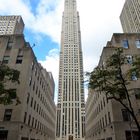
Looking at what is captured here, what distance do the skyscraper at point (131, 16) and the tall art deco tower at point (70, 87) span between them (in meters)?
42.9

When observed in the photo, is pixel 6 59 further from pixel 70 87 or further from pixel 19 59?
pixel 70 87

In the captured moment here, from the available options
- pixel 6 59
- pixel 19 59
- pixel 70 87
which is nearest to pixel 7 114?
pixel 19 59

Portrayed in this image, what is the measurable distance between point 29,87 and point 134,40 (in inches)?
985

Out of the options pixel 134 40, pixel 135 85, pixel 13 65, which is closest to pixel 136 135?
pixel 135 85

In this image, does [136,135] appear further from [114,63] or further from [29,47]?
[29,47]

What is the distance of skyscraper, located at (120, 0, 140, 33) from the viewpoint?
95.9m

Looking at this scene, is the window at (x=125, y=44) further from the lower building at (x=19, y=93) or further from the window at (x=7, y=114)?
the window at (x=7, y=114)

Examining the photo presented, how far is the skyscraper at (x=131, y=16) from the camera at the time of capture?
9588 centimetres

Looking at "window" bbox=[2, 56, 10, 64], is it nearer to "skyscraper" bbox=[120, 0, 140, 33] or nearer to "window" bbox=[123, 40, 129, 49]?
"window" bbox=[123, 40, 129, 49]

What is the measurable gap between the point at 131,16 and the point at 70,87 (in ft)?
213

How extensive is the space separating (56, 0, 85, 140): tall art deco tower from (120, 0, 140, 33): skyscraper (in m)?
42.9

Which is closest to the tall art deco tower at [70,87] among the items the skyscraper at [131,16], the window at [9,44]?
the skyscraper at [131,16]

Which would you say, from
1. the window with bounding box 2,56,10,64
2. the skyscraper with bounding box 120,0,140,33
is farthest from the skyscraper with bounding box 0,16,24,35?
the window with bounding box 2,56,10,64

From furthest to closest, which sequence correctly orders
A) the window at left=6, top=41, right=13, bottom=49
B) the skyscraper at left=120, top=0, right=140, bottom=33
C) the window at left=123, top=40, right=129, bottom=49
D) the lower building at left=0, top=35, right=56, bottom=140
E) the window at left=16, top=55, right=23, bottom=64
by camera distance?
the skyscraper at left=120, top=0, right=140, bottom=33 < the window at left=6, top=41, right=13, bottom=49 < the window at left=123, top=40, right=129, bottom=49 < the window at left=16, top=55, right=23, bottom=64 < the lower building at left=0, top=35, right=56, bottom=140
